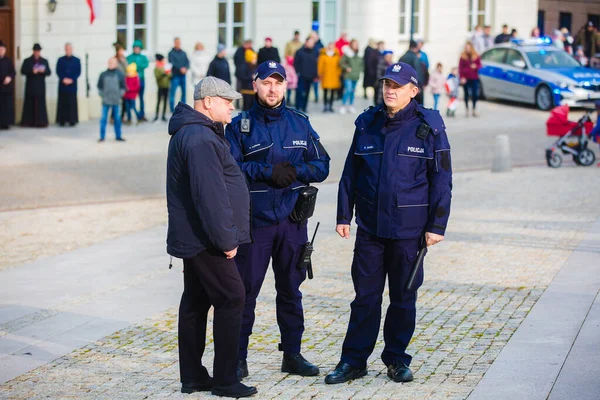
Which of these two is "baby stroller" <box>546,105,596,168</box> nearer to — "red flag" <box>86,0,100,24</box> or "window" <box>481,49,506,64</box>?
"red flag" <box>86,0,100,24</box>

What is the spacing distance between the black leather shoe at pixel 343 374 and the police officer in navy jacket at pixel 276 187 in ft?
0.73

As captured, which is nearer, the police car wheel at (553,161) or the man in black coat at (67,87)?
the police car wheel at (553,161)

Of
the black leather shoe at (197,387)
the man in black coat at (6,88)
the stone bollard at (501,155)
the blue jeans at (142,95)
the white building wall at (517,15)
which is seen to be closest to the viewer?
the black leather shoe at (197,387)

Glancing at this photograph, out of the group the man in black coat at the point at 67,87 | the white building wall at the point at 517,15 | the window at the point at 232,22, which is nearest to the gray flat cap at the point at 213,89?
the man in black coat at the point at 67,87

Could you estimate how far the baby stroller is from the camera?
62.9ft

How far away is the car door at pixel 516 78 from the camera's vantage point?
1161 inches

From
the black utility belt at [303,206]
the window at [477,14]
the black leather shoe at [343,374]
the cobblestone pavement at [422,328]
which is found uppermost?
the window at [477,14]

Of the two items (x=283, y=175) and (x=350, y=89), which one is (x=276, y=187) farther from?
(x=350, y=89)

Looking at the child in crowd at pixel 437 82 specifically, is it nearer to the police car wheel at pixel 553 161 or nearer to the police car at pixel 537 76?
the police car at pixel 537 76

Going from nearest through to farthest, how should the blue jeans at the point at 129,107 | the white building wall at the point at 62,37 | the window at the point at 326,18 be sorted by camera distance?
the white building wall at the point at 62,37 < the blue jeans at the point at 129,107 < the window at the point at 326,18

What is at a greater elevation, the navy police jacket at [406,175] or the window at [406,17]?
the window at [406,17]

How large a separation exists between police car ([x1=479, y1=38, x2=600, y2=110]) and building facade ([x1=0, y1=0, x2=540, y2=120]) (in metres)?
3.06

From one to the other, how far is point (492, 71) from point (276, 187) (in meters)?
24.0

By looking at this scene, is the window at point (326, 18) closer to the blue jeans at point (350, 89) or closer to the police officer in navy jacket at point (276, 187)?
the blue jeans at point (350, 89)
